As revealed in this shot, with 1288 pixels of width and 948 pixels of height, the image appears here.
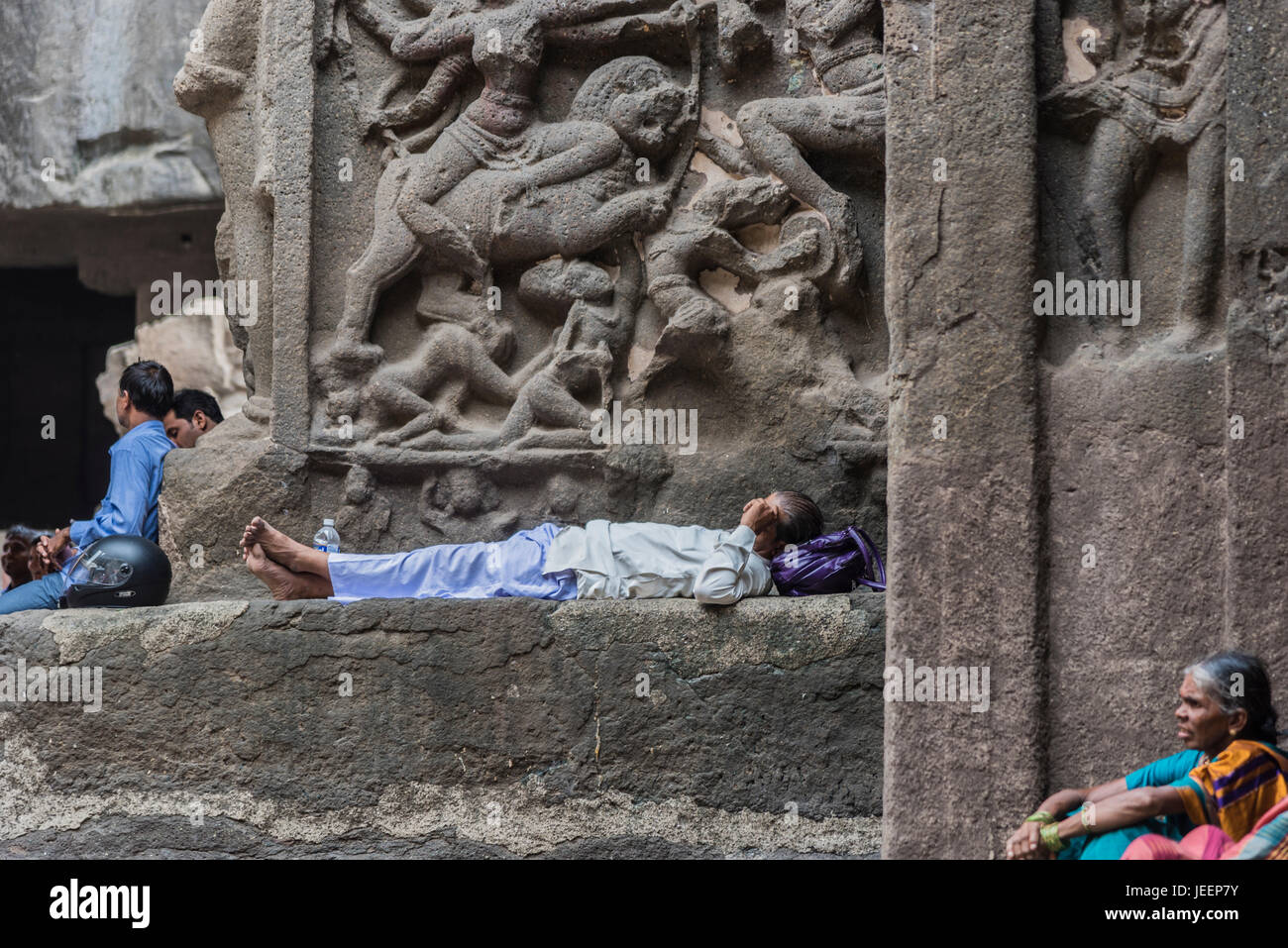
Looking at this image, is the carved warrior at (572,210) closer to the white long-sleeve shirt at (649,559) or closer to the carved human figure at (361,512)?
the carved human figure at (361,512)

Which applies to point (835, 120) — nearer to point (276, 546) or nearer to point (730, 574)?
point (730, 574)

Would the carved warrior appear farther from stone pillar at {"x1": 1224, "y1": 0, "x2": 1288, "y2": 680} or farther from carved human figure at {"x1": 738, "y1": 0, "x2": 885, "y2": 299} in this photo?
stone pillar at {"x1": 1224, "y1": 0, "x2": 1288, "y2": 680}

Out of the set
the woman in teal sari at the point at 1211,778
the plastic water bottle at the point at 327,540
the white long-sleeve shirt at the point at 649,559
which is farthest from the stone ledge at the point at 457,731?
the woman in teal sari at the point at 1211,778

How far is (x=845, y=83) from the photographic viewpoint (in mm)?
6586

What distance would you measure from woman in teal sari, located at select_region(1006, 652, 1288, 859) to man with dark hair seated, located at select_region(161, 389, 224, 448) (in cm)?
423

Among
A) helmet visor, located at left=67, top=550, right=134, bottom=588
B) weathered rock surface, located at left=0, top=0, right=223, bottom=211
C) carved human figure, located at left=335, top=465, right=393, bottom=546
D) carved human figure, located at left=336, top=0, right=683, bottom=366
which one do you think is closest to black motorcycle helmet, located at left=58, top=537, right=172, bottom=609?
helmet visor, located at left=67, top=550, right=134, bottom=588

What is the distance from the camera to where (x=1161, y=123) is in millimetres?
4844

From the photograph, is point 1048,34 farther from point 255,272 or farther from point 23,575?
point 23,575

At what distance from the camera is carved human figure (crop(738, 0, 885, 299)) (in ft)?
21.3

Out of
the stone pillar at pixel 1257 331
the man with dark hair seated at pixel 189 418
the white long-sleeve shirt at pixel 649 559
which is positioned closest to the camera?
the stone pillar at pixel 1257 331

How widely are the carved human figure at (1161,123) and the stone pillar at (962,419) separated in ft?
0.80

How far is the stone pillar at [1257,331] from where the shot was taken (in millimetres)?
4453

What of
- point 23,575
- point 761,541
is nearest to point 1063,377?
point 761,541

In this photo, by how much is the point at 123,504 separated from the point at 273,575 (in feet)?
3.41
